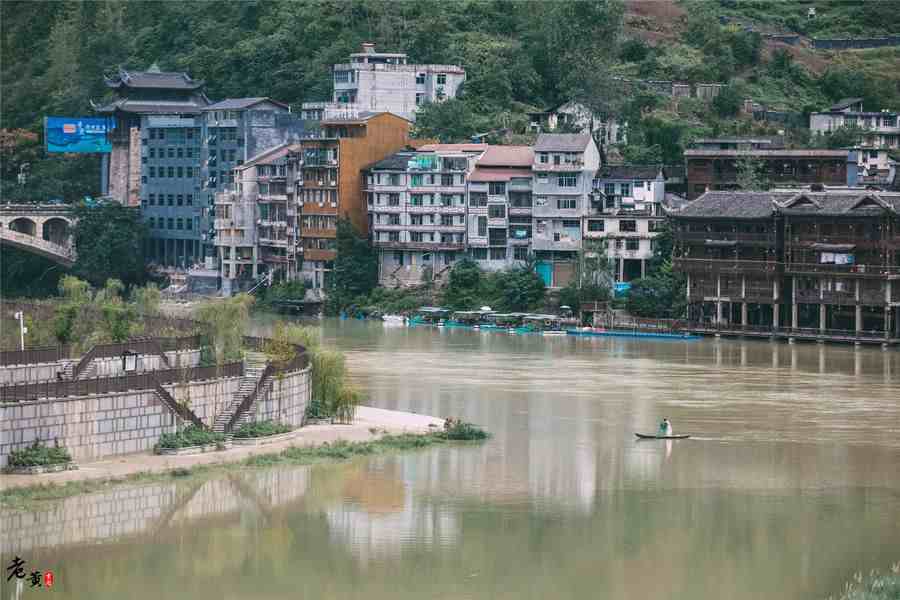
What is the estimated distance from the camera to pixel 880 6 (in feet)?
354

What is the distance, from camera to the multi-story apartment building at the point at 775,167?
7538 cm

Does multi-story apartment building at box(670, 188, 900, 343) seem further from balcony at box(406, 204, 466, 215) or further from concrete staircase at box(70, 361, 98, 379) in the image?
concrete staircase at box(70, 361, 98, 379)

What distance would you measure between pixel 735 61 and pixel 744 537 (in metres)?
63.4

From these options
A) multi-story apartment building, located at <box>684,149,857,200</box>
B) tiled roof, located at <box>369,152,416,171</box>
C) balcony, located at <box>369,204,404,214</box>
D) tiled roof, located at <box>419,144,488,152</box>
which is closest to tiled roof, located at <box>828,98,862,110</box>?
multi-story apartment building, located at <box>684,149,857,200</box>

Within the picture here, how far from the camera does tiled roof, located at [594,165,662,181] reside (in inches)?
2960

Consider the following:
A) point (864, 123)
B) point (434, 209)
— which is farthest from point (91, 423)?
point (864, 123)

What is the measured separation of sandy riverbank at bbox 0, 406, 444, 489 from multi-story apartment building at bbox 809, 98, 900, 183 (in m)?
38.4

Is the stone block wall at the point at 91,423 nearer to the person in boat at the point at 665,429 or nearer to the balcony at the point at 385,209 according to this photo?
the person in boat at the point at 665,429

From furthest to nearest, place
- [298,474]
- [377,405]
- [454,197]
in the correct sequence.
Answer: [454,197], [377,405], [298,474]

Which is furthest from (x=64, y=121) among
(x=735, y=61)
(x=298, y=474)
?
(x=298, y=474)

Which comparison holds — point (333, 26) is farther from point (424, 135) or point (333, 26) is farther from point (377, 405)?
point (377, 405)

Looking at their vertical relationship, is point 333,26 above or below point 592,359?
above

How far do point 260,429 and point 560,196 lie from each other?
35.6 m

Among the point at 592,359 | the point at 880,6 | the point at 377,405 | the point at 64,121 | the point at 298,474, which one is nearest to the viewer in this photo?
the point at 298,474
